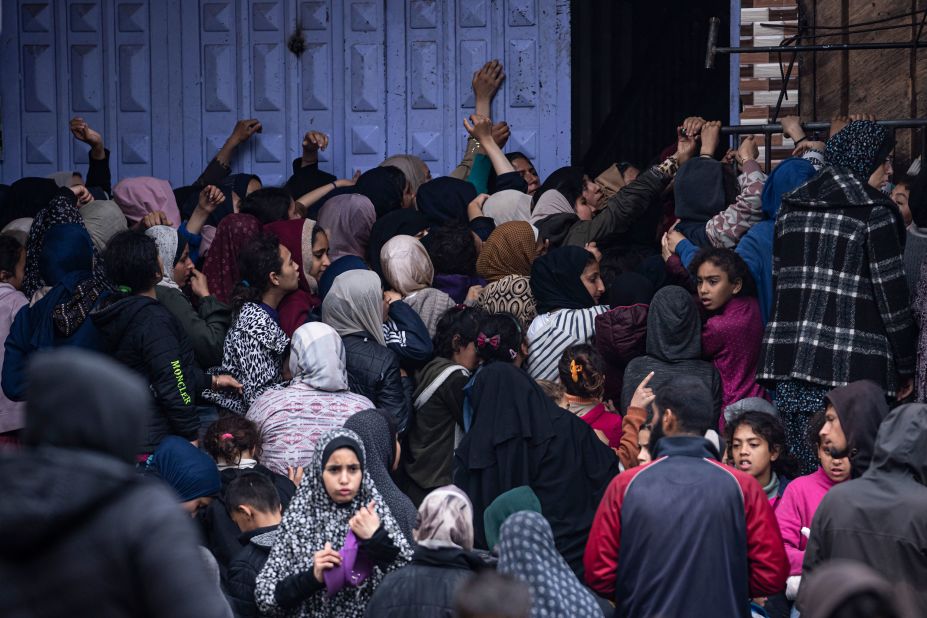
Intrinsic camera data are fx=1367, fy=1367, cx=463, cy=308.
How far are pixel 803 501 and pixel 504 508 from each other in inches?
51.6

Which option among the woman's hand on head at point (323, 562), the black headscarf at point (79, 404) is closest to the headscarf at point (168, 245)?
the woman's hand on head at point (323, 562)

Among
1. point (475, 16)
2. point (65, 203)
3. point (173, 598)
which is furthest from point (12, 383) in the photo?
point (475, 16)

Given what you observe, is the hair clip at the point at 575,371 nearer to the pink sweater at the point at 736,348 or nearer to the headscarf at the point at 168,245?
the pink sweater at the point at 736,348

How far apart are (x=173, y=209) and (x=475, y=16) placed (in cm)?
273

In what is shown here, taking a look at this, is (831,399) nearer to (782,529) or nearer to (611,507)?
(782,529)

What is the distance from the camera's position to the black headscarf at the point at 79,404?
274cm

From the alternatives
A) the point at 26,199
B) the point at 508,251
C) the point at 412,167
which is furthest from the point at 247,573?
the point at 412,167

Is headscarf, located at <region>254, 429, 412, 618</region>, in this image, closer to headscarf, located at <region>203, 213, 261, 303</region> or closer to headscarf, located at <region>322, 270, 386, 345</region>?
headscarf, located at <region>322, 270, 386, 345</region>

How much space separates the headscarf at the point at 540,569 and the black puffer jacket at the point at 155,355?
234 centimetres

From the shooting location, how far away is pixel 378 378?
6520mm

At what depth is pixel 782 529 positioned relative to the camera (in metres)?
5.44

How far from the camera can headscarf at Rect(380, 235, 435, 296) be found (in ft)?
23.9

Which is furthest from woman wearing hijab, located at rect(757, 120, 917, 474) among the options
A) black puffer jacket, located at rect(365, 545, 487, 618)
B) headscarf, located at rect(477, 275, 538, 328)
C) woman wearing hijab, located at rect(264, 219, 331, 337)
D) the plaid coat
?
woman wearing hijab, located at rect(264, 219, 331, 337)

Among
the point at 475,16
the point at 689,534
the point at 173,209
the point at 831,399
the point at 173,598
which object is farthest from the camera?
the point at 475,16
